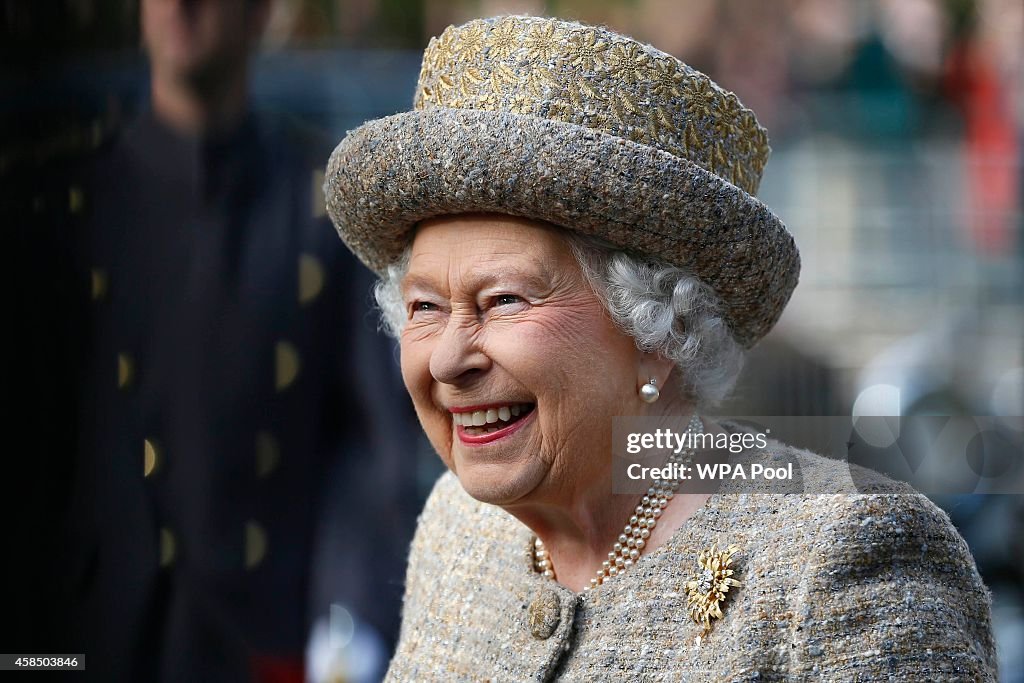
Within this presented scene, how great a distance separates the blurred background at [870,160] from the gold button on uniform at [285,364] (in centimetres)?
282

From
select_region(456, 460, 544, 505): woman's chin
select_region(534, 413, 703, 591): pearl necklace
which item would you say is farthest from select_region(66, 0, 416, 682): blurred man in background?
select_region(534, 413, 703, 591): pearl necklace

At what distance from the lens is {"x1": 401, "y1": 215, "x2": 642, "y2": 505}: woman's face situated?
7.50 ft

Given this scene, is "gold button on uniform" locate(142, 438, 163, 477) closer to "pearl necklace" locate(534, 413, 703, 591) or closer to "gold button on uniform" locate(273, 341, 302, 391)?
"gold button on uniform" locate(273, 341, 302, 391)

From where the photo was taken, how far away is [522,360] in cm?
227

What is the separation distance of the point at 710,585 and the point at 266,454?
1.84m

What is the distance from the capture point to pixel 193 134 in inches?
139

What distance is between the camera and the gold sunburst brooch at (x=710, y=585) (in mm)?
2219

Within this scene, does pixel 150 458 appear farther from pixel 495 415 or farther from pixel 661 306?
pixel 661 306

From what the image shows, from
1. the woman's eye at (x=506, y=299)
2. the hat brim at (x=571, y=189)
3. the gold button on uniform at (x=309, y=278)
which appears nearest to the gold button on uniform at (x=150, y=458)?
the gold button on uniform at (x=309, y=278)

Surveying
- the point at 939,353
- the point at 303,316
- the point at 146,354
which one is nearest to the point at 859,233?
the point at 939,353

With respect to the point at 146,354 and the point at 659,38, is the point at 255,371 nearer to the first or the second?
the point at 146,354

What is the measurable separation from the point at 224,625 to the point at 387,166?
1750 mm

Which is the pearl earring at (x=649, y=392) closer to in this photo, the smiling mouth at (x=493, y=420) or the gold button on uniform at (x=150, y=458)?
the smiling mouth at (x=493, y=420)

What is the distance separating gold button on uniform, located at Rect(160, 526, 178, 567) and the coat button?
1261 millimetres
